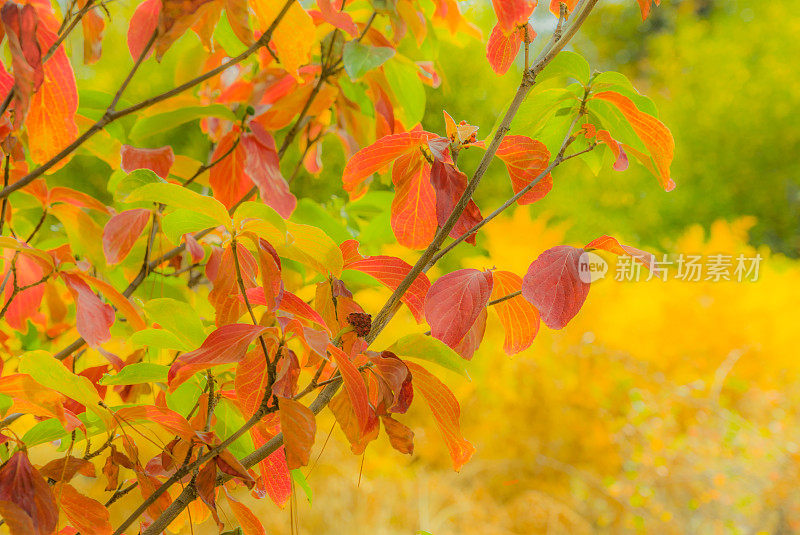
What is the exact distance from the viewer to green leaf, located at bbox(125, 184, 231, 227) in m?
0.25

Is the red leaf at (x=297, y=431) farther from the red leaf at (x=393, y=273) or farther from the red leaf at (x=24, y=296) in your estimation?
the red leaf at (x=24, y=296)

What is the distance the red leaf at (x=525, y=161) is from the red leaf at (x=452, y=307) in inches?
2.6

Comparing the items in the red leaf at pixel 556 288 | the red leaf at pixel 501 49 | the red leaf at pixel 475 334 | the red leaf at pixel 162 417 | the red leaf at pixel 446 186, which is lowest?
the red leaf at pixel 162 417

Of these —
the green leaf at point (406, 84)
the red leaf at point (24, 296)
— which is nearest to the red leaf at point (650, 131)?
the green leaf at point (406, 84)

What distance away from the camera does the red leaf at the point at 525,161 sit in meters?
0.34

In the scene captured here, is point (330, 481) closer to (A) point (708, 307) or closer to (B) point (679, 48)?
(A) point (708, 307)

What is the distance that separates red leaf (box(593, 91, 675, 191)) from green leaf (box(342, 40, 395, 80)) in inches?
5.2

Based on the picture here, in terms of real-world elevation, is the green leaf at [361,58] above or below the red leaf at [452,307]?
above

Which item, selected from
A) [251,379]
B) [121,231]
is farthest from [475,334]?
[121,231]

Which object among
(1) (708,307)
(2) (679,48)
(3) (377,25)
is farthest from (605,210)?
(3) (377,25)

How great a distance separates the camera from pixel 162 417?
31 centimetres

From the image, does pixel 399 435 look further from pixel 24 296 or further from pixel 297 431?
pixel 24 296

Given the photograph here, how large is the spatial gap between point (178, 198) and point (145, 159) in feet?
0.64

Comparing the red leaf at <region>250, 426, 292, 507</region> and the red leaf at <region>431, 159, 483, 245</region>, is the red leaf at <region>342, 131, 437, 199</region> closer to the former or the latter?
the red leaf at <region>431, 159, 483, 245</region>
